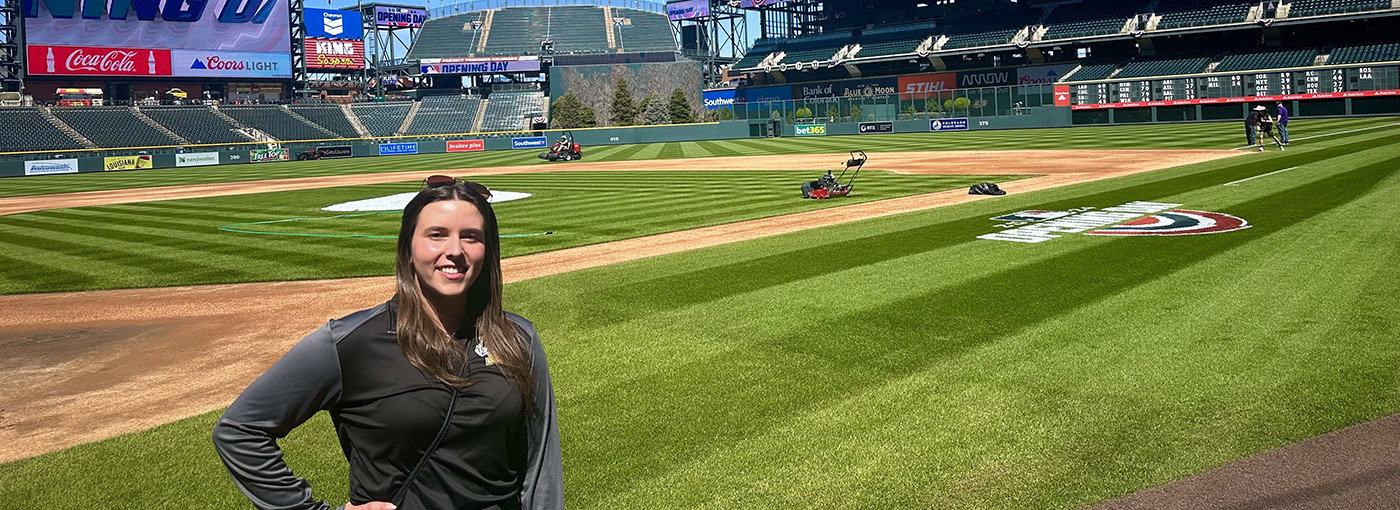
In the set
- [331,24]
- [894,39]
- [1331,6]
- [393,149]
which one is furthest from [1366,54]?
[331,24]

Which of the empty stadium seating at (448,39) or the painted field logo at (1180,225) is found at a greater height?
the empty stadium seating at (448,39)

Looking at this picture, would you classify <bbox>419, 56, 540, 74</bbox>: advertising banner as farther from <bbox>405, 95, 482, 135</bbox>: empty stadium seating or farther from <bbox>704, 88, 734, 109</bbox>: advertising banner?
<bbox>704, 88, 734, 109</bbox>: advertising banner

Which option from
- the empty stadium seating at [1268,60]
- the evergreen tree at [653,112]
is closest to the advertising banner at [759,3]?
the evergreen tree at [653,112]

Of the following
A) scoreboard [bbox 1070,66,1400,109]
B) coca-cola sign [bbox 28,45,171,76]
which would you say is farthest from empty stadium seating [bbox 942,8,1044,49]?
coca-cola sign [bbox 28,45,171,76]

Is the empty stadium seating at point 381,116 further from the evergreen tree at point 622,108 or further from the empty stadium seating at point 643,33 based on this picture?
the empty stadium seating at point 643,33

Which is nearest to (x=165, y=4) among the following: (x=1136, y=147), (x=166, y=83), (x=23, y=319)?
(x=166, y=83)

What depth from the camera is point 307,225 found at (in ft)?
78.3

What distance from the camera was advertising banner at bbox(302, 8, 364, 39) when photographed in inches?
4373

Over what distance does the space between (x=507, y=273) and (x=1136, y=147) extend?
35272 mm

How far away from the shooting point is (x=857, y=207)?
2308 cm

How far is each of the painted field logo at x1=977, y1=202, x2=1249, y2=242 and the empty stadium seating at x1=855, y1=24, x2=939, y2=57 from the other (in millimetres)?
→ 75428

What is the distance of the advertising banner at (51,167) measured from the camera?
206 ft

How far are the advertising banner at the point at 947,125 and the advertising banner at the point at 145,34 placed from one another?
54996 mm

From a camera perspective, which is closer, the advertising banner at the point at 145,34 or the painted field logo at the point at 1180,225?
the painted field logo at the point at 1180,225
